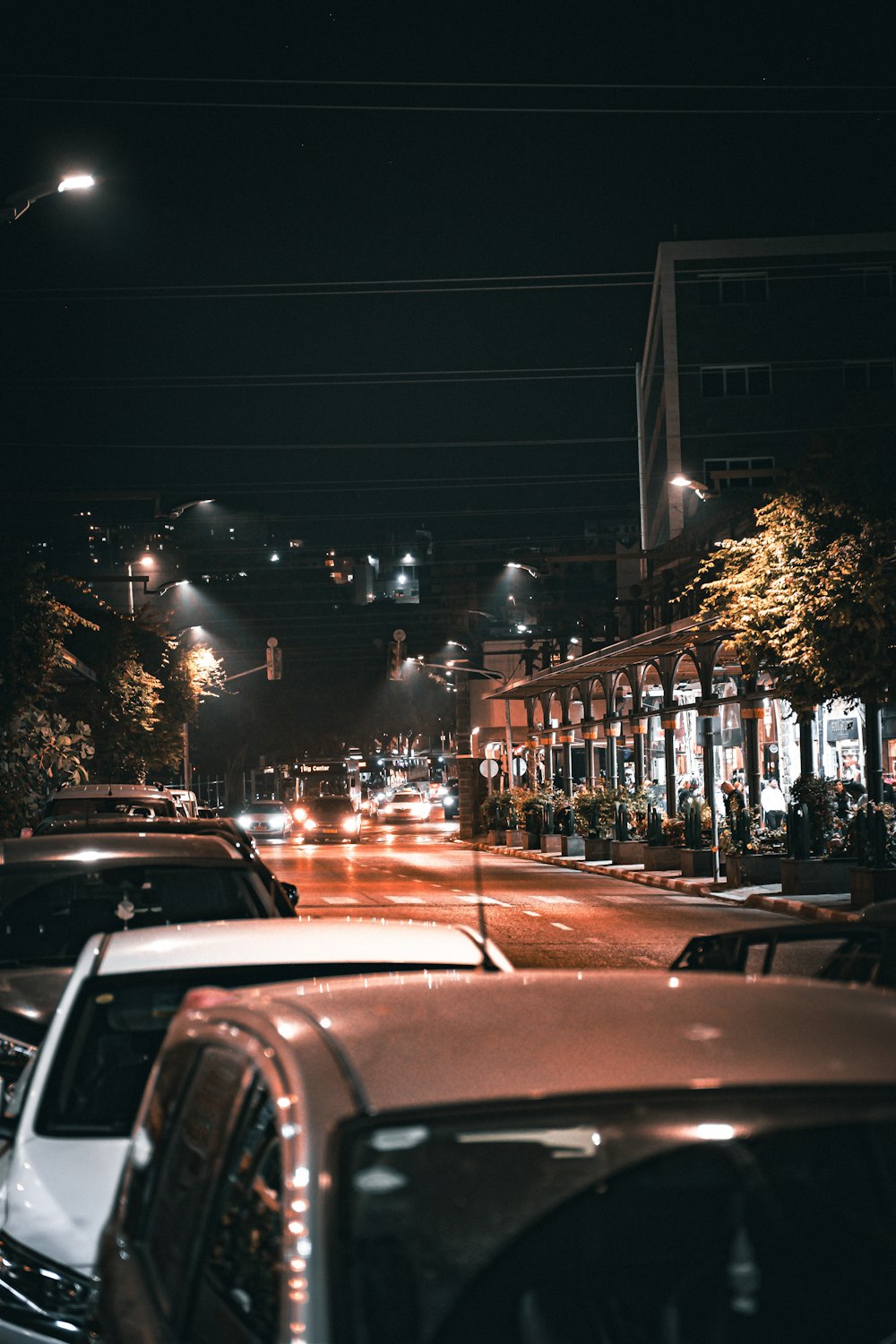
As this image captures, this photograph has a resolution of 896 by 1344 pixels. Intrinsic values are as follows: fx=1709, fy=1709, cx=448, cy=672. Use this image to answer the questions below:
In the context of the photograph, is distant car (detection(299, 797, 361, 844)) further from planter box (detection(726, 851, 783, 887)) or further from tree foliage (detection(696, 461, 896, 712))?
tree foliage (detection(696, 461, 896, 712))

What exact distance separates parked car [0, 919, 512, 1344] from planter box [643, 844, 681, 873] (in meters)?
30.7

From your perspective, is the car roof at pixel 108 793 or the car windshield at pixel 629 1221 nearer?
the car windshield at pixel 629 1221

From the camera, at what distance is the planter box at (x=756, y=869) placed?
96.3 feet

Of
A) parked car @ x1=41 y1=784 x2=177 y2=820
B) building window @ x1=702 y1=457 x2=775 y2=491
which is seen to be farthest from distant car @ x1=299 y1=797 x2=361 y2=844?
parked car @ x1=41 y1=784 x2=177 y2=820

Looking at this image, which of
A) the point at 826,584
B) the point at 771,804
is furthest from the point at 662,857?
the point at 826,584

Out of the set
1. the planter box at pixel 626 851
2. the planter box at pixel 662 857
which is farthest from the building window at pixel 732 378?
the planter box at pixel 662 857

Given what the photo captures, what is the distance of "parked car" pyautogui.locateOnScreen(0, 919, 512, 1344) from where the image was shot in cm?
470

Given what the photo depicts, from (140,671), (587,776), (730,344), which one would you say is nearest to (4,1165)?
(140,671)

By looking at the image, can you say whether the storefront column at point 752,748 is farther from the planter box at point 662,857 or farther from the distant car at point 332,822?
the distant car at point 332,822

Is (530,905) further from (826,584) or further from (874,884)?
(826,584)

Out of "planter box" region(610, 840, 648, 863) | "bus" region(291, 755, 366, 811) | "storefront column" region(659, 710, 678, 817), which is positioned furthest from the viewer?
"bus" region(291, 755, 366, 811)

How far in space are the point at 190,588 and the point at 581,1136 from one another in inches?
2832

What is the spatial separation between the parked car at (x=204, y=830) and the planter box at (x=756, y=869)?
15455mm

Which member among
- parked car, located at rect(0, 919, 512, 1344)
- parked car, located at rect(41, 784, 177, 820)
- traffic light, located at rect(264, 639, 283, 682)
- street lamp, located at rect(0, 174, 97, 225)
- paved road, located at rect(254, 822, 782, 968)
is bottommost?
paved road, located at rect(254, 822, 782, 968)
